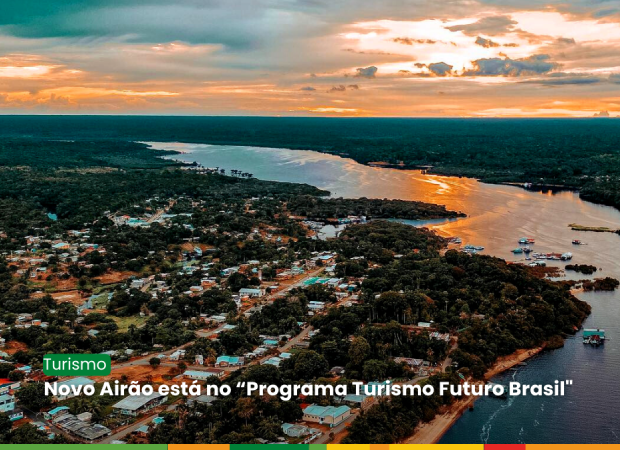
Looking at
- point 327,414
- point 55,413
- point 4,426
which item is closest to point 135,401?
point 55,413

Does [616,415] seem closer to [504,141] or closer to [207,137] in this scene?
[504,141]

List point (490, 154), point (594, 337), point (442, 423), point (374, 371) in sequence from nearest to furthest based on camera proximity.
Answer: point (442, 423) < point (374, 371) < point (594, 337) < point (490, 154)

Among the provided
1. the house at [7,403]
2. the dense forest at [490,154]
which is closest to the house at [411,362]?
the house at [7,403]

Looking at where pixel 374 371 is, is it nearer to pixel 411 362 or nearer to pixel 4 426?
pixel 411 362

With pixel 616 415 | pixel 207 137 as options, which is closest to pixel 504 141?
pixel 207 137

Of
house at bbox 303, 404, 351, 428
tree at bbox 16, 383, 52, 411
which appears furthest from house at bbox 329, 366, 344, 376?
tree at bbox 16, 383, 52, 411

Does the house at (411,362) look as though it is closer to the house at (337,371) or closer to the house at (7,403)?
the house at (337,371)
